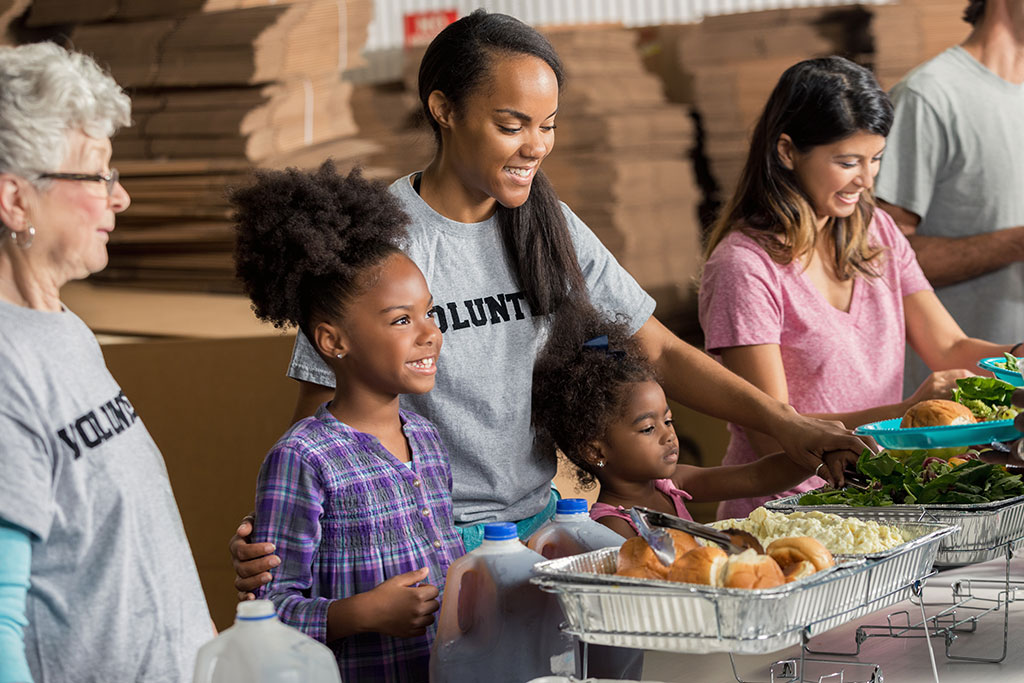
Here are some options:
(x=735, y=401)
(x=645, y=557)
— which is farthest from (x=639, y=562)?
(x=735, y=401)

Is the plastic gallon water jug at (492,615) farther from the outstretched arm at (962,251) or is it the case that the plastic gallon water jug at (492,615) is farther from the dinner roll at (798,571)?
the outstretched arm at (962,251)

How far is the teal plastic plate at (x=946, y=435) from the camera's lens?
1.87 meters

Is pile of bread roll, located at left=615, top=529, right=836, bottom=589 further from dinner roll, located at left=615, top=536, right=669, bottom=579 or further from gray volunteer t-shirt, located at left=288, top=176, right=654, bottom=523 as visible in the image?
gray volunteer t-shirt, located at left=288, top=176, right=654, bottom=523

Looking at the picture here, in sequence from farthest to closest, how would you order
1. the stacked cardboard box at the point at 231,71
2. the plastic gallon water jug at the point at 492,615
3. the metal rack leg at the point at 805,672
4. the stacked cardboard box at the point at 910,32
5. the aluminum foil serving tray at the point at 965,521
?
the stacked cardboard box at the point at 910,32, the stacked cardboard box at the point at 231,71, the aluminum foil serving tray at the point at 965,521, the metal rack leg at the point at 805,672, the plastic gallon water jug at the point at 492,615

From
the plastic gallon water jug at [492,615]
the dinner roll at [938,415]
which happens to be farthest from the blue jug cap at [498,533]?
the dinner roll at [938,415]

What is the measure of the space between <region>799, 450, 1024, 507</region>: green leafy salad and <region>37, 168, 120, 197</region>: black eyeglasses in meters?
1.06

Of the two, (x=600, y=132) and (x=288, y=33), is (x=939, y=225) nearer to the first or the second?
(x=600, y=132)

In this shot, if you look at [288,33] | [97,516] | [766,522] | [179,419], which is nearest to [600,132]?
[288,33]

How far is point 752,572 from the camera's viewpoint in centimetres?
120

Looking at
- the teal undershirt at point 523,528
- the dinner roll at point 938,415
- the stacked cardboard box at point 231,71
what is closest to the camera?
the teal undershirt at point 523,528

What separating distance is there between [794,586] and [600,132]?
2586 millimetres

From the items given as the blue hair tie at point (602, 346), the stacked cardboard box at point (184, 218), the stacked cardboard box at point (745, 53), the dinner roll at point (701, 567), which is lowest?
the dinner roll at point (701, 567)

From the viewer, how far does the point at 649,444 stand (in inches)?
81.1

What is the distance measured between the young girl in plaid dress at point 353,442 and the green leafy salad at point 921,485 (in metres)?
0.58
